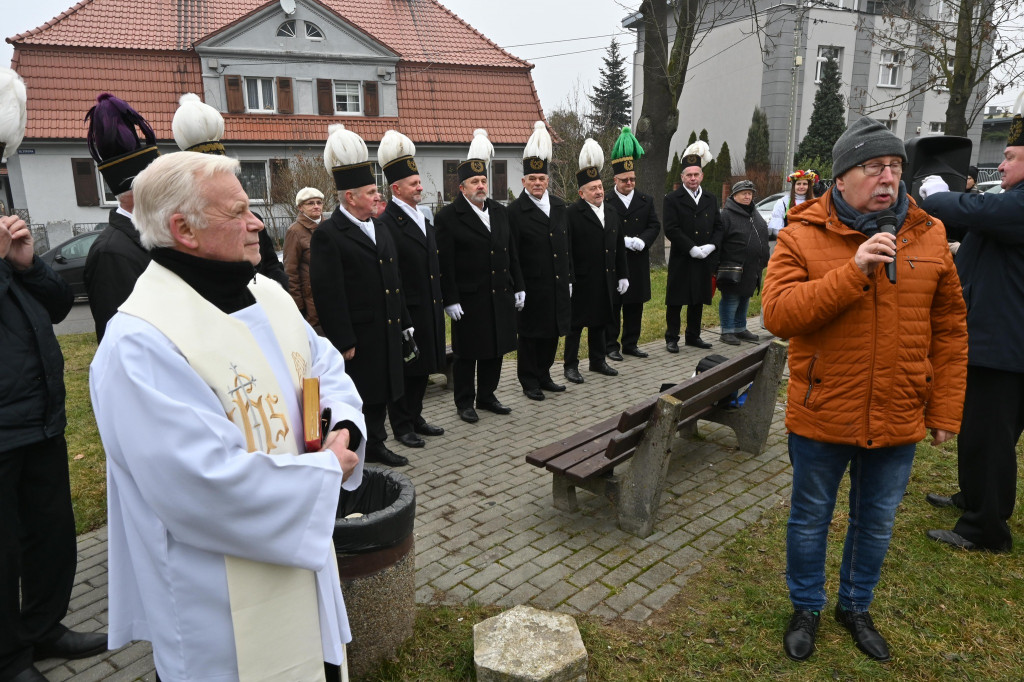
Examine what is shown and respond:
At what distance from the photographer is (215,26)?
2636 centimetres

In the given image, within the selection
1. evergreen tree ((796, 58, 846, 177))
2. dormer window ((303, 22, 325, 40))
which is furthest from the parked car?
evergreen tree ((796, 58, 846, 177))

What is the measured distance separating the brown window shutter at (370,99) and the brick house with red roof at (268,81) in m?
0.06

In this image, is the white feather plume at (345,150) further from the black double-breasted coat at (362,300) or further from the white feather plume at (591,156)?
the white feather plume at (591,156)

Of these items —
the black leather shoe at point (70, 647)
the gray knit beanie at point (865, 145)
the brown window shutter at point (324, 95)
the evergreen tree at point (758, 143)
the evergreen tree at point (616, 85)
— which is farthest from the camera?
the evergreen tree at point (616, 85)

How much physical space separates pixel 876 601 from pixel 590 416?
3.20 m

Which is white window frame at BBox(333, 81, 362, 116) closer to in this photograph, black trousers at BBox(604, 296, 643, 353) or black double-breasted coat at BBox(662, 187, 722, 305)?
black double-breasted coat at BBox(662, 187, 722, 305)

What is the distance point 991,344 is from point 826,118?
33.0 m

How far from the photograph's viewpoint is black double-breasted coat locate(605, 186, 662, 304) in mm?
8406

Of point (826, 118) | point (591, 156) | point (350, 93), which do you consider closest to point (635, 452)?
point (591, 156)

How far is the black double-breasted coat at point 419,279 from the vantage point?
573 centimetres

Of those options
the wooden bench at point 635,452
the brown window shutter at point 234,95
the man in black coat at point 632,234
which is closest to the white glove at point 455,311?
the wooden bench at point 635,452

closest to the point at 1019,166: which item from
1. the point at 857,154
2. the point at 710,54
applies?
the point at 857,154

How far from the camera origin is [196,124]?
4.05 meters

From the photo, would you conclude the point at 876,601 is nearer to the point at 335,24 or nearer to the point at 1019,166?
the point at 1019,166
